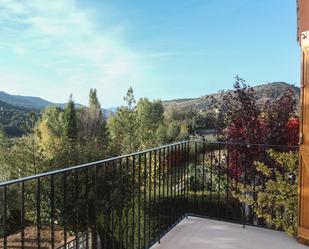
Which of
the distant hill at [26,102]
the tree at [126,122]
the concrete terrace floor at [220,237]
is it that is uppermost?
the distant hill at [26,102]

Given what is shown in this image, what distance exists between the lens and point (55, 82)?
3256cm

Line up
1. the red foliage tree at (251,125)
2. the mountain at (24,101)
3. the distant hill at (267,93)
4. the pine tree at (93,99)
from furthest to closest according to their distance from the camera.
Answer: the mountain at (24,101) < the pine tree at (93,99) < the distant hill at (267,93) < the red foliage tree at (251,125)

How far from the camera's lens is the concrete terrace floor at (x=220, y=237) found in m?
3.53

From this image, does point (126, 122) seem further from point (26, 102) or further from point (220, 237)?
point (26, 102)

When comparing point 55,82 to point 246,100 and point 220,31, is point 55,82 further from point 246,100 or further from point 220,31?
point 246,100

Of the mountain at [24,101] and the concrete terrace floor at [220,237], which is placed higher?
the mountain at [24,101]

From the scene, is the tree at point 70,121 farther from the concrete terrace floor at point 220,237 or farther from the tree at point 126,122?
the concrete terrace floor at point 220,237

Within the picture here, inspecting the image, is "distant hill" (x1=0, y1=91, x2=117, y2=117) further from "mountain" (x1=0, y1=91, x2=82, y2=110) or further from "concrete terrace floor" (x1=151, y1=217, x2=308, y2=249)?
"concrete terrace floor" (x1=151, y1=217, x2=308, y2=249)

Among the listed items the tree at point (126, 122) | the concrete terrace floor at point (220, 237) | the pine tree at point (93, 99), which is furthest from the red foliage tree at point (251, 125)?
the pine tree at point (93, 99)

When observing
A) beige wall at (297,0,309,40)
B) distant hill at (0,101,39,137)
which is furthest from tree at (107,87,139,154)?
beige wall at (297,0,309,40)

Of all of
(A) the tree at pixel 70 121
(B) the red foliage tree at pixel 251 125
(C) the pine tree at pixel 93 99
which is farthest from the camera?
(C) the pine tree at pixel 93 99

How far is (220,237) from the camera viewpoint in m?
3.76

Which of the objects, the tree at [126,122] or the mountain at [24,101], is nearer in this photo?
the tree at [126,122]

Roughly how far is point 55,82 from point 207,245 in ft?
101
